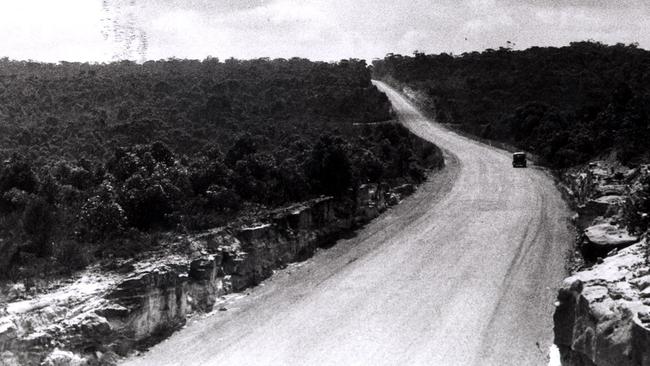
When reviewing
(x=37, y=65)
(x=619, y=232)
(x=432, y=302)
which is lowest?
(x=432, y=302)

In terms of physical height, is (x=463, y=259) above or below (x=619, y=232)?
below

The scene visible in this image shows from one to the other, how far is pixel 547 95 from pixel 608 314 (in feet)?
244

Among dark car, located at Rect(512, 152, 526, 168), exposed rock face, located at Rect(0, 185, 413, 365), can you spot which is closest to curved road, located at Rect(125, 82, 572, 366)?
exposed rock face, located at Rect(0, 185, 413, 365)

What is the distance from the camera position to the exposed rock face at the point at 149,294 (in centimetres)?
1786

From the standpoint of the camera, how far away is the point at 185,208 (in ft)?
91.5

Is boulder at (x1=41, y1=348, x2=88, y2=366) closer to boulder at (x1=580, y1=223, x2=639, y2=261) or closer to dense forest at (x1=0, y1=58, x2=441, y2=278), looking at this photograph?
dense forest at (x1=0, y1=58, x2=441, y2=278)

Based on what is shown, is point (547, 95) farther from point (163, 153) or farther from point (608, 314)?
point (608, 314)

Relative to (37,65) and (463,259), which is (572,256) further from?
(37,65)

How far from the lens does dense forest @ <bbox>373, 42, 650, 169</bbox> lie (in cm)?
4228

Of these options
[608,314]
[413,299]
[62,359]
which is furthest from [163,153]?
[608,314]

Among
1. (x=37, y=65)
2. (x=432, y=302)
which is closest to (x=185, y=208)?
(x=432, y=302)

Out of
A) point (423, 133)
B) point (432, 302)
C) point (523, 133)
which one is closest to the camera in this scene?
point (432, 302)

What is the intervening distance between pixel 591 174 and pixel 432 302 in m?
17.6

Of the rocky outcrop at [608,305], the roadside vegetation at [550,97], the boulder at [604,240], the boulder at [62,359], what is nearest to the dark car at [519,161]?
the roadside vegetation at [550,97]
